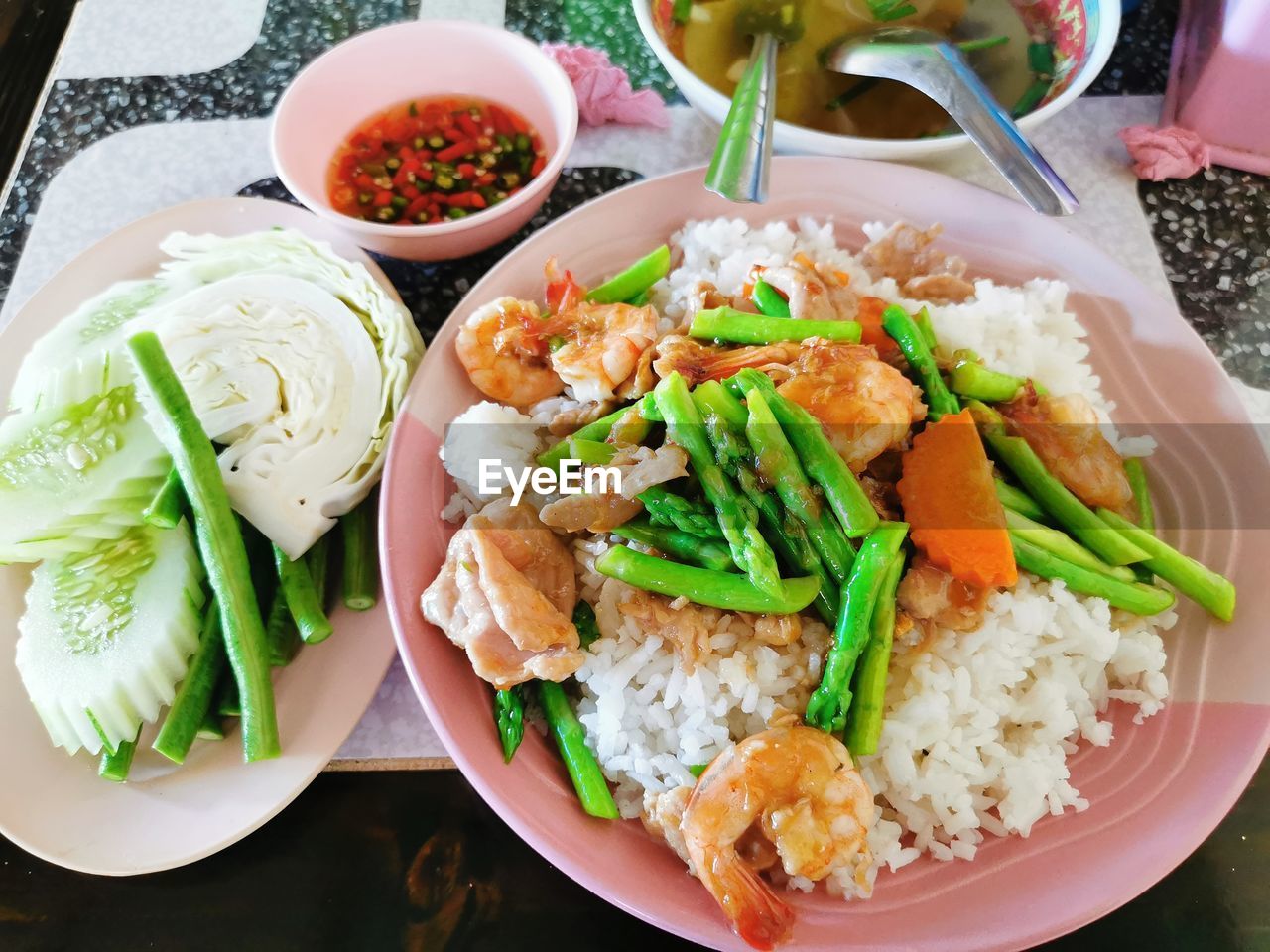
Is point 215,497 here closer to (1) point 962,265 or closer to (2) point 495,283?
(2) point 495,283

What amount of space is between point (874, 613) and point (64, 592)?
5.69 feet

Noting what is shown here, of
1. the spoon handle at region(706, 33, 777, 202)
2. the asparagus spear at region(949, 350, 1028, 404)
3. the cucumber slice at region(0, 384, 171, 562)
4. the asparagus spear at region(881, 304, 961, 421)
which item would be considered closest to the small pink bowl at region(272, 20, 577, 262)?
the spoon handle at region(706, 33, 777, 202)

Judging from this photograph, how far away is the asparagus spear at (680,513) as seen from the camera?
1.60 m

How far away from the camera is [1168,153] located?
238 centimetres

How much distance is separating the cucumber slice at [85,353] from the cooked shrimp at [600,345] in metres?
1.03

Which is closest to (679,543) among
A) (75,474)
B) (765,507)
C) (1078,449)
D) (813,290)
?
(765,507)

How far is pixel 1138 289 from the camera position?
6.28 ft

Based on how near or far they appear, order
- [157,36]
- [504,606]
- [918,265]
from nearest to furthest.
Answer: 1. [504,606]
2. [918,265]
3. [157,36]

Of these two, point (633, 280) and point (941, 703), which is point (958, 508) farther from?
point (633, 280)

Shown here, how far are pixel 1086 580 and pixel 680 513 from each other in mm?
860

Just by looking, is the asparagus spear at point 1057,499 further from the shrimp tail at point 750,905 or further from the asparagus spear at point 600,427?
the shrimp tail at point 750,905

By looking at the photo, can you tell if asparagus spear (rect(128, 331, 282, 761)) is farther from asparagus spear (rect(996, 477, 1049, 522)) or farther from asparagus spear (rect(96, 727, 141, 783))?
asparagus spear (rect(996, 477, 1049, 522))

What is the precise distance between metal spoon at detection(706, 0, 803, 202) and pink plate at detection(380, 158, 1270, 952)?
156 mm

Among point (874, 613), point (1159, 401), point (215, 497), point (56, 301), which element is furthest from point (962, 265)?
point (56, 301)
